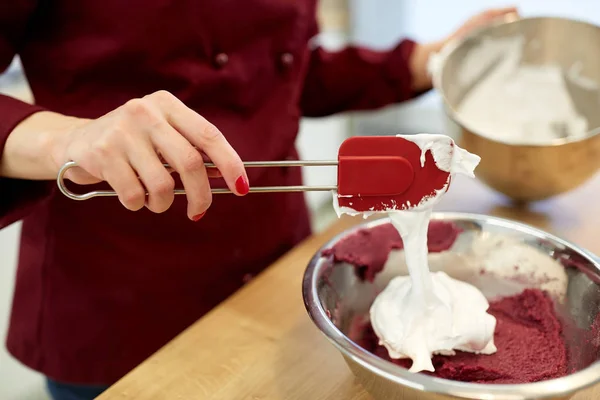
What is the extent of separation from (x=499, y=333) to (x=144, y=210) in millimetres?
432

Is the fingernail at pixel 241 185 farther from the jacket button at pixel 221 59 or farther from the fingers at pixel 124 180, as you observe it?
the jacket button at pixel 221 59

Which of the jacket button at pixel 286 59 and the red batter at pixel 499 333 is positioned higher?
the jacket button at pixel 286 59

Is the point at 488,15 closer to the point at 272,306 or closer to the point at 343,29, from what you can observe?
A: the point at 272,306

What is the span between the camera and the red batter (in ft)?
1.88

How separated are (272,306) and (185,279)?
0.16 meters

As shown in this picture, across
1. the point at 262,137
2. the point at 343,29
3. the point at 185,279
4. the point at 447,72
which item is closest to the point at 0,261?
the point at 185,279

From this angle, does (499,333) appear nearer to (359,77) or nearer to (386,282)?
(386,282)

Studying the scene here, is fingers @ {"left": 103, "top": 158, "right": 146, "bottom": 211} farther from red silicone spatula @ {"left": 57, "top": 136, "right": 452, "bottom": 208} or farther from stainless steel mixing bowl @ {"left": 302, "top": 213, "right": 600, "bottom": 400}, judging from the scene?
stainless steel mixing bowl @ {"left": 302, "top": 213, "right": 600, "bottom": 400}

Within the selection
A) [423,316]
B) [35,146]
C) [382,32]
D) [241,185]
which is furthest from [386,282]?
[382,32]

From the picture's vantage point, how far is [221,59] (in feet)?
2.49

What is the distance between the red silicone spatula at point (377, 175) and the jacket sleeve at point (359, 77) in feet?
1.65

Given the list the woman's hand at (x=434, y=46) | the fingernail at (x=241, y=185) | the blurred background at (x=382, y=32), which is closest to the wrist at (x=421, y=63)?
the woman's hand at (x=434, y=46)

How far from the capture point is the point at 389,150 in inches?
21.1

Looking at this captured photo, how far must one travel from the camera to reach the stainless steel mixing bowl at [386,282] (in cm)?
46
